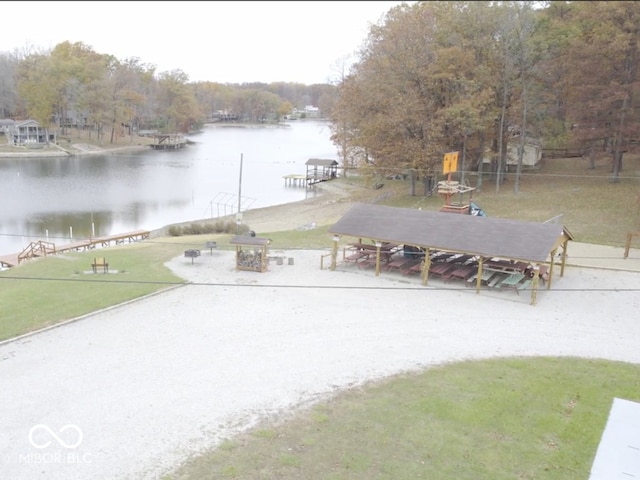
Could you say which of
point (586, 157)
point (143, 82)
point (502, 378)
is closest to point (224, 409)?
point (502, 378)

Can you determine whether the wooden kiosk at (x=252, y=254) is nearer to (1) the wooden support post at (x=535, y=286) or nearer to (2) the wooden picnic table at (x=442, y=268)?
(2) the wooden picnic table at (x=442, y=268)

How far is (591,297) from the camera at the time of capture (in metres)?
17.2

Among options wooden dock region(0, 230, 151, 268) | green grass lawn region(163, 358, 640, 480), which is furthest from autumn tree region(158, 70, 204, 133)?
green grass lawn region(163, 358, 640, 480)

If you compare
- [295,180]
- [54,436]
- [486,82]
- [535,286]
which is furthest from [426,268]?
[295,180]

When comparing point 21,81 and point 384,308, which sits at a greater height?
point 21,81

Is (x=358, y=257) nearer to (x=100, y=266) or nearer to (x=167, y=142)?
(x=100, y=266)

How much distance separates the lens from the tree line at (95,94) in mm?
79188

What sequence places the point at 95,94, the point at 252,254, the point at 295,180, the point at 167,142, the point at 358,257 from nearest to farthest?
the point at 252,254 < the point at 358,257 < the point at 295,180 < the point at 95,94 < the point at 167,142

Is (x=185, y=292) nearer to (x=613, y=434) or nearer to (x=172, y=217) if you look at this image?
(x=613, y=434)

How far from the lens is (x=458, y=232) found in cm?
1867

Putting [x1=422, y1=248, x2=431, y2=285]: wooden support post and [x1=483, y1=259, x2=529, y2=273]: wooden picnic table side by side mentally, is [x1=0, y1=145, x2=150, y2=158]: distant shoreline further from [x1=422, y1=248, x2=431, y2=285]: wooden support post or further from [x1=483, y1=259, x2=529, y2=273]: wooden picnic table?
[x1=483, y1=259, x2=529, y2=273]: wooden picnic table

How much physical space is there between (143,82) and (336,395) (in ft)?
331

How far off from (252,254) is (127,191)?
31.1 metres

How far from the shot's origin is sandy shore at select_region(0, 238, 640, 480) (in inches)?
364
